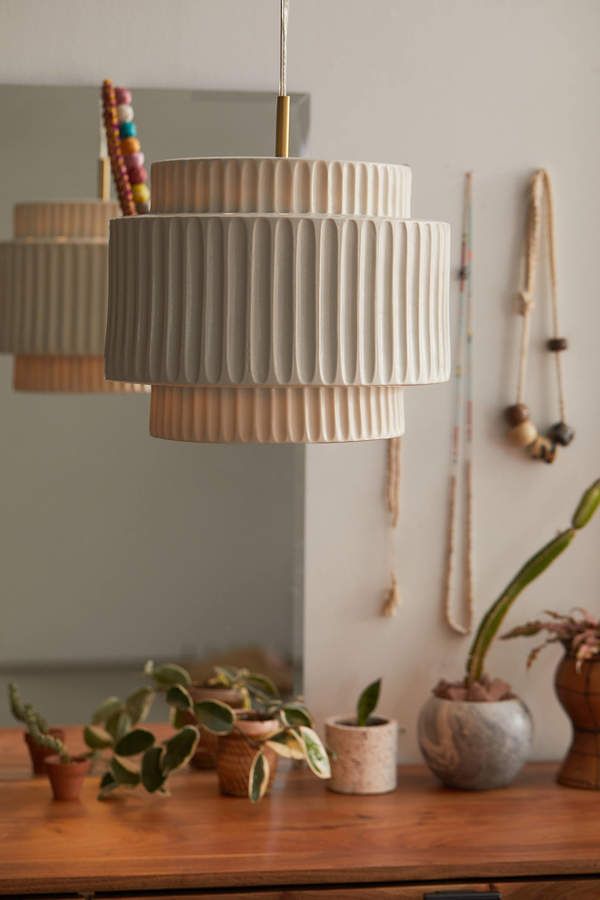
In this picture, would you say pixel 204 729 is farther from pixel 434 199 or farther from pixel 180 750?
pixel 434 199

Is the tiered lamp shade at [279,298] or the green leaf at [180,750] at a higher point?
the tiered lamp shade at [279,298]

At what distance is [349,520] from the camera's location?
2.39m

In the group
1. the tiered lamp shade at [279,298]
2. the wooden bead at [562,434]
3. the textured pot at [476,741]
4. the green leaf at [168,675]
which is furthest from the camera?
the wooden bead at [562,434]

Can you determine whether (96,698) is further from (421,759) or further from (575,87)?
(575,87)

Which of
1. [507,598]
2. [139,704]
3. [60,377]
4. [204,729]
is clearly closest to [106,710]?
[139,704]

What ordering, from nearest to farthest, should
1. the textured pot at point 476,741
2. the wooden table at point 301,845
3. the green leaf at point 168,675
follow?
the wooden table at point 301,845
the textured pot at point 476,741
the green leaf at point 168,675

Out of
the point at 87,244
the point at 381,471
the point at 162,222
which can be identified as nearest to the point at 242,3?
the point at 87,244

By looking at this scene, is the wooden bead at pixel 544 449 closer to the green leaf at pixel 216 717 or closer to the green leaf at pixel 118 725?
the green leaf at pixel 216 717

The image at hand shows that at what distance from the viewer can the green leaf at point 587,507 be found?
7.30 ft

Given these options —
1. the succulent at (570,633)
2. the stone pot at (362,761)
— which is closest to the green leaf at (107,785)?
the stone pot at (362,761)

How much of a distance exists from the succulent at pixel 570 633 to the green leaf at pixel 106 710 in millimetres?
700

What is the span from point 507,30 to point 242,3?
0.48m

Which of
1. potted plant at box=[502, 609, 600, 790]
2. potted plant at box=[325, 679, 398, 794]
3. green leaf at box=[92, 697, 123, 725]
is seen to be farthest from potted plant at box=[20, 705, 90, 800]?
potted plant at box=[502, 609, 600, 790]

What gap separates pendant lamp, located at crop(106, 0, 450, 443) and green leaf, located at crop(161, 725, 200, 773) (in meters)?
0.95
